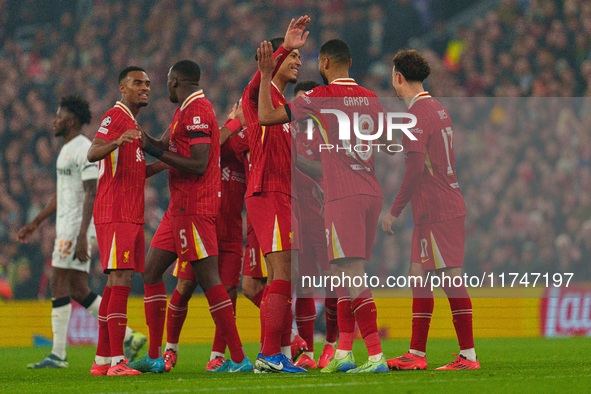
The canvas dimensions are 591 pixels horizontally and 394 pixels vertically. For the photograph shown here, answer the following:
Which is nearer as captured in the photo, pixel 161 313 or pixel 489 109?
pixel 161 313

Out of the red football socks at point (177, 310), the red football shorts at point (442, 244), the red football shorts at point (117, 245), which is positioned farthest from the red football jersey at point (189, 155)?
the red football shorts at point (442, 244)

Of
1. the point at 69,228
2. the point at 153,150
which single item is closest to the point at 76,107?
the point at 69,228

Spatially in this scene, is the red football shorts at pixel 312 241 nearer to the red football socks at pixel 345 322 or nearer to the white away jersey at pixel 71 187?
the red football socks at pixel 345 322

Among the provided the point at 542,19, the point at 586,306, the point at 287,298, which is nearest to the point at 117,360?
the point at 287,298

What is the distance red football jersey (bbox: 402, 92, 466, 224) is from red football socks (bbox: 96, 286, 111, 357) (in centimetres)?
265

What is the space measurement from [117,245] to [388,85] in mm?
11968

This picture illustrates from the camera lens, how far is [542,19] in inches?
653

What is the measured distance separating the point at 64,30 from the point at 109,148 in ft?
50.0

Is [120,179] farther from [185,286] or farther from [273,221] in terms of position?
[273,221]

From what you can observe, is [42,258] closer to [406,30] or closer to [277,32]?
[277,32]

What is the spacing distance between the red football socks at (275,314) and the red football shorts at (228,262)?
1380mm

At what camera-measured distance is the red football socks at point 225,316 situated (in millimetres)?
6094

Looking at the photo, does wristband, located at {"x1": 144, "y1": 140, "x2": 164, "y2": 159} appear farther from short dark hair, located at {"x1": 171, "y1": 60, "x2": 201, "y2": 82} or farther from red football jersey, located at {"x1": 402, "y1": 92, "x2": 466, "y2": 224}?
red football jersey, located at {"x1": 402, "y1": 92, "x2": 466, "y2": 224}

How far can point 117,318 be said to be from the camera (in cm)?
606
